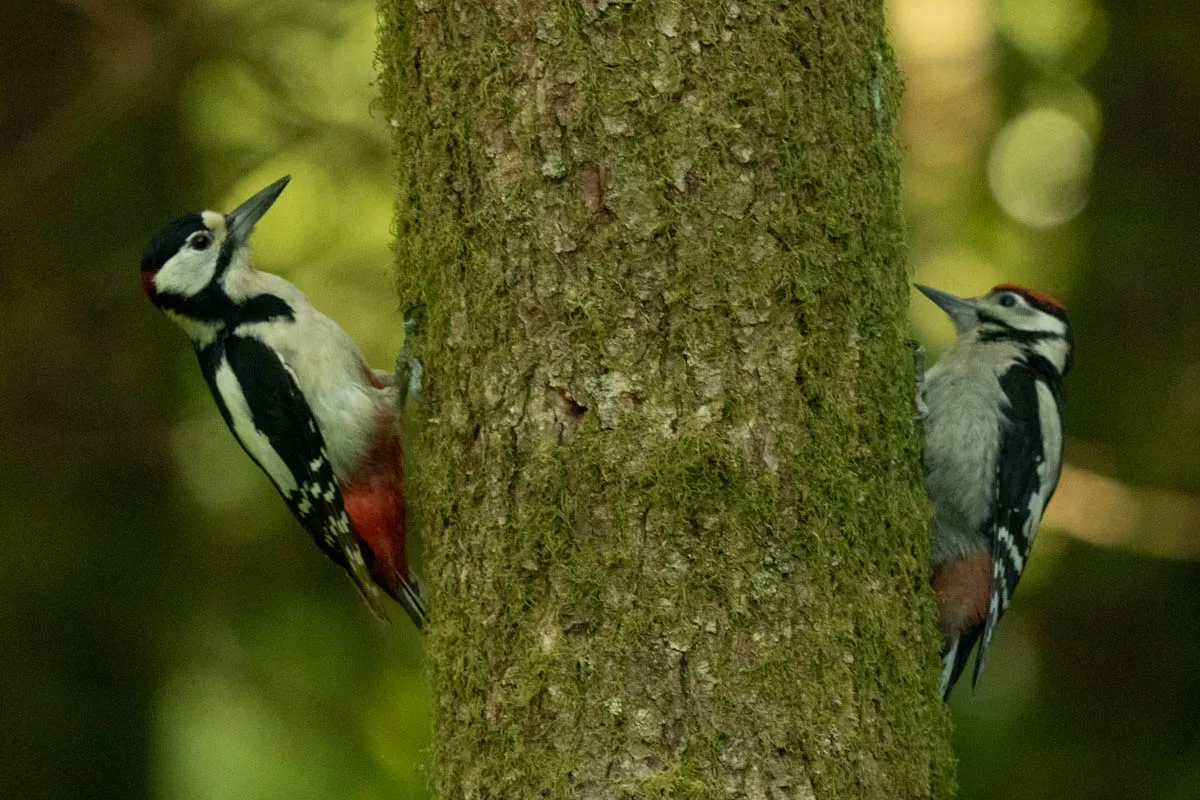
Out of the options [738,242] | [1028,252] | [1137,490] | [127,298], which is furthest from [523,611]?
[1028,252]

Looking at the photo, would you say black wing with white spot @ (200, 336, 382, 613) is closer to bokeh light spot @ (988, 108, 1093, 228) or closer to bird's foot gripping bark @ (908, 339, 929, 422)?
bird's foot gripping bark @ (908, 339, 929, 422)

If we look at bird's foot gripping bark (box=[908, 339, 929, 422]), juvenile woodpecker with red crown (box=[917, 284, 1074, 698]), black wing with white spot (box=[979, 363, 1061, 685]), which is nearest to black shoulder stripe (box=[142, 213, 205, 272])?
bird's foot gripping bark (box=[908, 339, 929, 422])

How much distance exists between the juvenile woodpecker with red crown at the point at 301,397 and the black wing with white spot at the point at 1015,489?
1.69 meters

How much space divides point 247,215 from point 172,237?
0.24m

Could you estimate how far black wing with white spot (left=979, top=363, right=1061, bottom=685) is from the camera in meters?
Answer: 3.85

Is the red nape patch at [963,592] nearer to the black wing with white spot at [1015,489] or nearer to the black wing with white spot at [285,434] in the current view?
the black wing with white spot at [1015,489]

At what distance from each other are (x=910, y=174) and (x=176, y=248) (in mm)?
4273

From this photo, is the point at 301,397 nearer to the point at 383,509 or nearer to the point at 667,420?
the point at 383,509

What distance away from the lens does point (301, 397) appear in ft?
12.8

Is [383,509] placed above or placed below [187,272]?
below

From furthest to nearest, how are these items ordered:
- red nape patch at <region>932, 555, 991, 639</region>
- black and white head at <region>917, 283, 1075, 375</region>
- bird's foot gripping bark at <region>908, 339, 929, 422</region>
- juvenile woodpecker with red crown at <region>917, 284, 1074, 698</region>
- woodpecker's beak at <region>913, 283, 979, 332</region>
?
1. woodpecker's beak at <region>913, 283, 979, 332</region>
2. black and white head at <region>917, 283, 1075, 375</region>
3. juvenile woodpecker with red crown at <region>917, 284, 1074, 698</region>
4. red nape patch at <region>932, 555, 991, 639</region>
5. bird's foot gripping bark at <region>908, 339, 929, 422</region>

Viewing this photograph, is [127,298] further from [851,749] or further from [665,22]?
→ [851,749]

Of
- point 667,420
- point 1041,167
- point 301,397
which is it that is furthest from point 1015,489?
point 1041,167

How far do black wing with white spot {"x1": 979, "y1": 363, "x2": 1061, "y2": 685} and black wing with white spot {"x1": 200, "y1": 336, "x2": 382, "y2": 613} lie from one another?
1.83 metres
